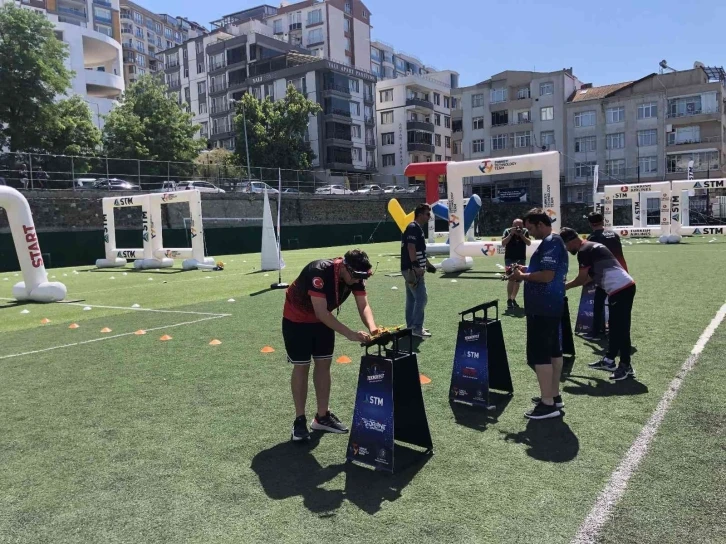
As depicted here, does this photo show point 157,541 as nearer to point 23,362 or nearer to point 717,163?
point 23,362

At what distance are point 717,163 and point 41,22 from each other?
52246 mm

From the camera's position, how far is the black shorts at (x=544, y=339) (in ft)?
16.1

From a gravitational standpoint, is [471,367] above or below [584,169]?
below

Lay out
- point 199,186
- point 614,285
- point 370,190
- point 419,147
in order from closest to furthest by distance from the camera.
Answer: point 614,285, point 199,186, point 370,190, point 419,147

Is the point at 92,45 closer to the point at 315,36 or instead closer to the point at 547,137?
the point at 315,36

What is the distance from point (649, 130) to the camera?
172 feet

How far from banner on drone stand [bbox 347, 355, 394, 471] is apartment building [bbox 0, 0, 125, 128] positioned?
170 ft

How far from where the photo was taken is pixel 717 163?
50281 millimetres

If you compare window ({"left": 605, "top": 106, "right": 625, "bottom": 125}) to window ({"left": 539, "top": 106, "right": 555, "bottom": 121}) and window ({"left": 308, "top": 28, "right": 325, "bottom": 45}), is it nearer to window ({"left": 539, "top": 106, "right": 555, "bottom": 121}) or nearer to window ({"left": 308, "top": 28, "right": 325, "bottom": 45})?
window ({"left": 539, "top": 106, "right": 555, "bottom": 121})

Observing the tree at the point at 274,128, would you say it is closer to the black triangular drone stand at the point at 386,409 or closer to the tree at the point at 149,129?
the tree at the point at 149,129

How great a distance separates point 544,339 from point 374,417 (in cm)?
169

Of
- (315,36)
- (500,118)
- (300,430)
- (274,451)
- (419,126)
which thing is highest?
(315,36)

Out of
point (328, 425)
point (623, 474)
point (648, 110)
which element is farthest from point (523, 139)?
point (623, 474)

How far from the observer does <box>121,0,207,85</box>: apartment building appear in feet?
305
